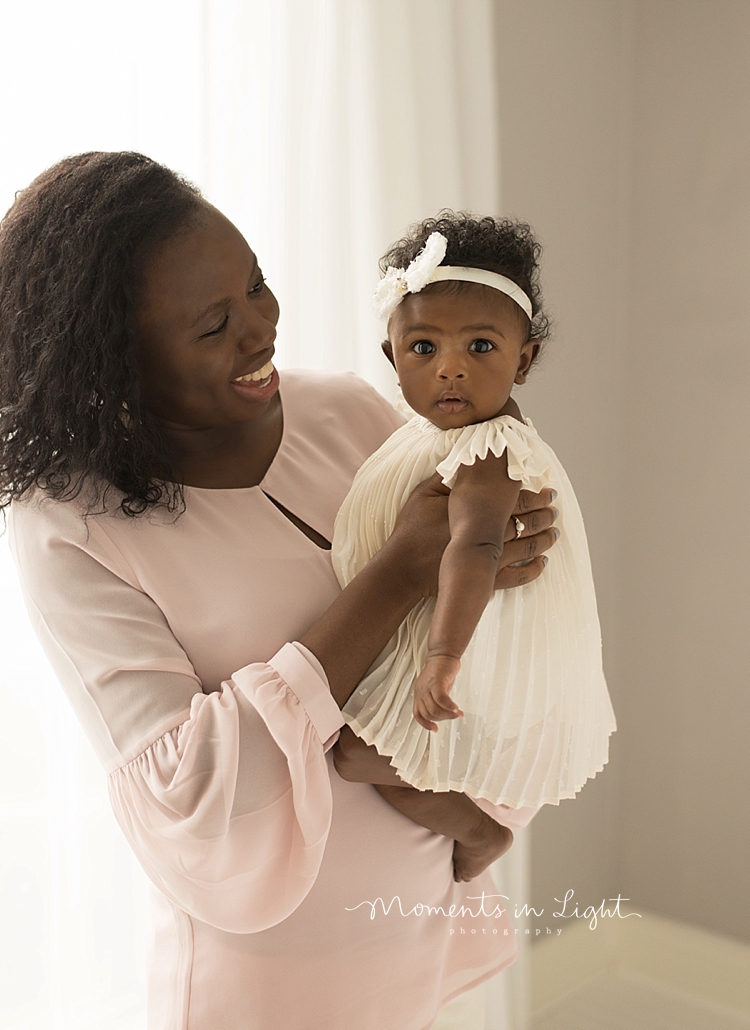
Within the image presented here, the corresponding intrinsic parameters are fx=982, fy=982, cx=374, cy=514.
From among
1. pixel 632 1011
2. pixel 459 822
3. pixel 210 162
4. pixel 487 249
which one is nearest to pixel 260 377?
pixel 487 249

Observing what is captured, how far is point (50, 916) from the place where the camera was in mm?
1640

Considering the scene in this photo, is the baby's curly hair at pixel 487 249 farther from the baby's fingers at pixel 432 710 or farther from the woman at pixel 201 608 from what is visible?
the baby's fingers at pixel 432 710

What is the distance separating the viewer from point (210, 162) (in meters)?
1.81

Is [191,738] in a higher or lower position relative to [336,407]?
lower

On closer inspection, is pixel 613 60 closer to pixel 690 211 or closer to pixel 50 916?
pixel 690 211

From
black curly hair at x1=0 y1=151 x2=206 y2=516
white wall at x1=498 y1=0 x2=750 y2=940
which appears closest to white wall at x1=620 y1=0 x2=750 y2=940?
white wall at x1=498 y1=0 x2=750 y2=940

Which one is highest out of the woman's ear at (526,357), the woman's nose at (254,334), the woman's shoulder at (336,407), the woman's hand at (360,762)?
the woman's nose at (254,334)

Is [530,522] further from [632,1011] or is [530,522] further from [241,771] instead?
[632,1011]

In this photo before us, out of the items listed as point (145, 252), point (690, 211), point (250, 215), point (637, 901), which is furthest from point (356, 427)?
point (637, 901)

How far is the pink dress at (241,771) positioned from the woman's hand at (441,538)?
0.14 metres

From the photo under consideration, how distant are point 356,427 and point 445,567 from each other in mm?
481

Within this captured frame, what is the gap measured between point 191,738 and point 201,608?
0.18 metres

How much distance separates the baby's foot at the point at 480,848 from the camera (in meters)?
1.32

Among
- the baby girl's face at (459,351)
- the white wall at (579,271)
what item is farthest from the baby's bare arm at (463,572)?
the white wall at (579,271)
